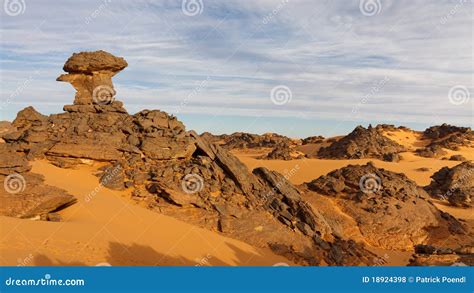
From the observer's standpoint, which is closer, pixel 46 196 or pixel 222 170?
pixel 46 196

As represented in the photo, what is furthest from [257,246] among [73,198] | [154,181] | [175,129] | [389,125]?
[389,125]

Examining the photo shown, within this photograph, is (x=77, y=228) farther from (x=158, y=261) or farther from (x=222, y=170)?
(x=222, y=170)

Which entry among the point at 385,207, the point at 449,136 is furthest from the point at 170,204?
the point at 449,136

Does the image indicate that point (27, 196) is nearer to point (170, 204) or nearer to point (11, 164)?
point (11, 164)

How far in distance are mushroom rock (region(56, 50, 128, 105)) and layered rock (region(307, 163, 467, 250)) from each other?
11.6 metres

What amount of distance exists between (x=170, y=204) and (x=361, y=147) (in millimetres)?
30858

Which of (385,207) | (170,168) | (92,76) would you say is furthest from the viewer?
(92,76)

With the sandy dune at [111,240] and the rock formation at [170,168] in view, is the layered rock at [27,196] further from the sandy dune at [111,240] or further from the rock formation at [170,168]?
the rock formation at [170,168]

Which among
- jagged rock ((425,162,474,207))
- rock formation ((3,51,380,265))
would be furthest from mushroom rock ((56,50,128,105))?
jagged rock ((425,162,474,207))

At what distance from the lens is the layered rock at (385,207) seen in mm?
17359

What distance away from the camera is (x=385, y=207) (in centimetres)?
1833

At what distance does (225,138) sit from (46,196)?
168 ft

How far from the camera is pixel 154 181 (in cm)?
1625

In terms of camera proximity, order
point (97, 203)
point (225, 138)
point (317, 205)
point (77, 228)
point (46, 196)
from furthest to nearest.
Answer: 1. point (225, 138)
2. point (317, 205)
3. point (97, 203)
4. point (46, 196)
5. point (77, 228)
